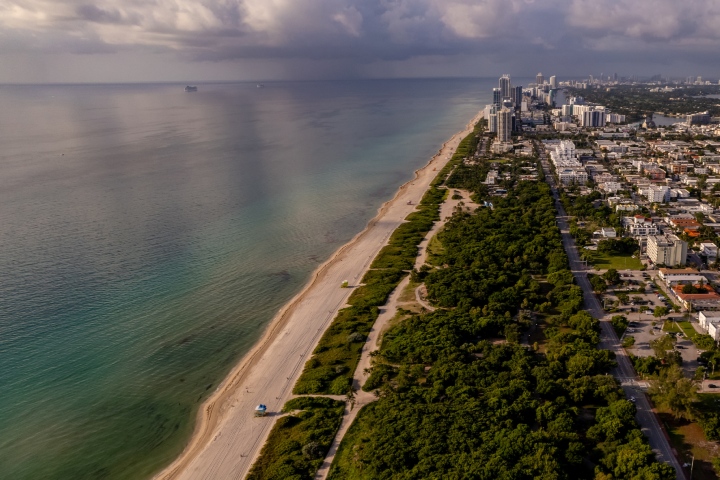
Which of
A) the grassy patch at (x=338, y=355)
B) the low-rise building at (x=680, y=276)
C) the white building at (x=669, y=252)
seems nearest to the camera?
the grassy patch at (x=338, y=355)

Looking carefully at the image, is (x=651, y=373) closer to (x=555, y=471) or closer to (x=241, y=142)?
(x=555, y=471)

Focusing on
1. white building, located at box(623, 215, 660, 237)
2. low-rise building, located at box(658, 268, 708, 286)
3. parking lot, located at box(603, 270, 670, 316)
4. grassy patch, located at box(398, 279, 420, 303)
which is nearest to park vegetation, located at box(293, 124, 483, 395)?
grassy patch, located at box(398, 279, 420, 303)

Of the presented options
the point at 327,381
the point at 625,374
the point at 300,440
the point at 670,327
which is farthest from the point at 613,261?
the point at 300,440

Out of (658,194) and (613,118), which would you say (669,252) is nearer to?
(658,194)

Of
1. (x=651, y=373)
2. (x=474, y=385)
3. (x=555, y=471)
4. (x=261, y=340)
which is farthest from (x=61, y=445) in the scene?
(x=651, y=373)

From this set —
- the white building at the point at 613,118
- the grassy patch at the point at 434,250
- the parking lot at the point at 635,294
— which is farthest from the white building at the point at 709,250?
the white building at the point at 613,118

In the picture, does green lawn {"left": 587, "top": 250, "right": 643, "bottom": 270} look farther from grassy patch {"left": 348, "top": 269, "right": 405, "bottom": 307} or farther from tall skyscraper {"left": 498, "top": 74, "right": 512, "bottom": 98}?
tall skyscraper {"left": 498, "top": 74, "right": 512, "bottom": 98}

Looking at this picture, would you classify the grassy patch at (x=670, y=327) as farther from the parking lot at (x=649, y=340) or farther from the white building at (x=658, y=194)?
the white building at (x=658, y=194)
